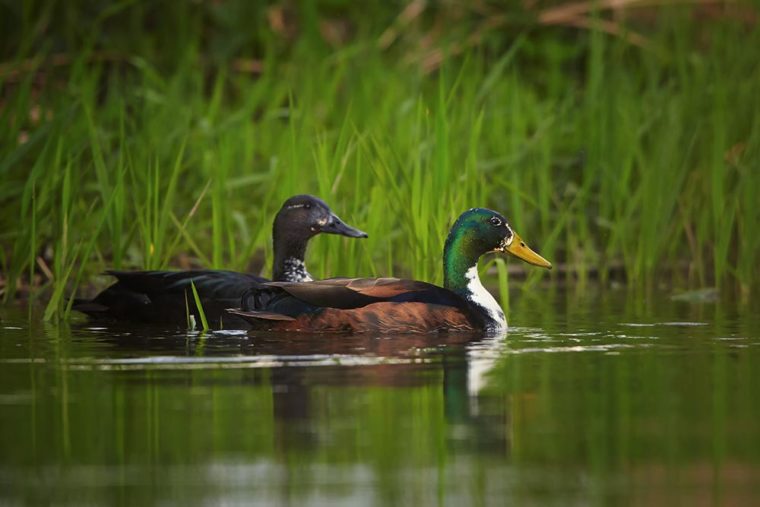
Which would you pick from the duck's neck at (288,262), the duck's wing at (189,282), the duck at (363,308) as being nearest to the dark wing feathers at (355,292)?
the duck at (363,308)

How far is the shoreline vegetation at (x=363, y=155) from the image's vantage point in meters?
9.88

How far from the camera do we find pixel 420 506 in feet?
14.4

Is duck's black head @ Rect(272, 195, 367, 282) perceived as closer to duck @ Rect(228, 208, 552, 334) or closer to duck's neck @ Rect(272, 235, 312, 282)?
duck's neck @ Rect(272, 235, 312, 282)

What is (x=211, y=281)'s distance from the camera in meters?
9.46

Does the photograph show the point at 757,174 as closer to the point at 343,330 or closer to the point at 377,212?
the point at 377,212

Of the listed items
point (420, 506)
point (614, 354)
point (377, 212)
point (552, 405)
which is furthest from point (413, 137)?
point (420, 506)

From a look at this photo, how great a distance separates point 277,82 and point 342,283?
17.7 ft

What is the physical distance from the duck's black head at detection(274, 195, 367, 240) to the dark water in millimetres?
1226

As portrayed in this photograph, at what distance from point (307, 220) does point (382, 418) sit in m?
4.17

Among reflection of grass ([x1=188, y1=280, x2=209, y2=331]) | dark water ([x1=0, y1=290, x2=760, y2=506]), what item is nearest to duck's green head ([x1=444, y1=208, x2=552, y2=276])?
dark water ([x1=0, y1=290, x2=760, y2=506])

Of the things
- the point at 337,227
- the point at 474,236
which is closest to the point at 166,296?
the point at 337,227

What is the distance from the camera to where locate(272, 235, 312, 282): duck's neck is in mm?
10070

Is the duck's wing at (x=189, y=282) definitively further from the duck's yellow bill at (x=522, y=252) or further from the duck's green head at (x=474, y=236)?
the duck's yellow bill at (x=522, y=252)

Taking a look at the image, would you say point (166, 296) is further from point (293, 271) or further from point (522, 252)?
point (522, 252)
